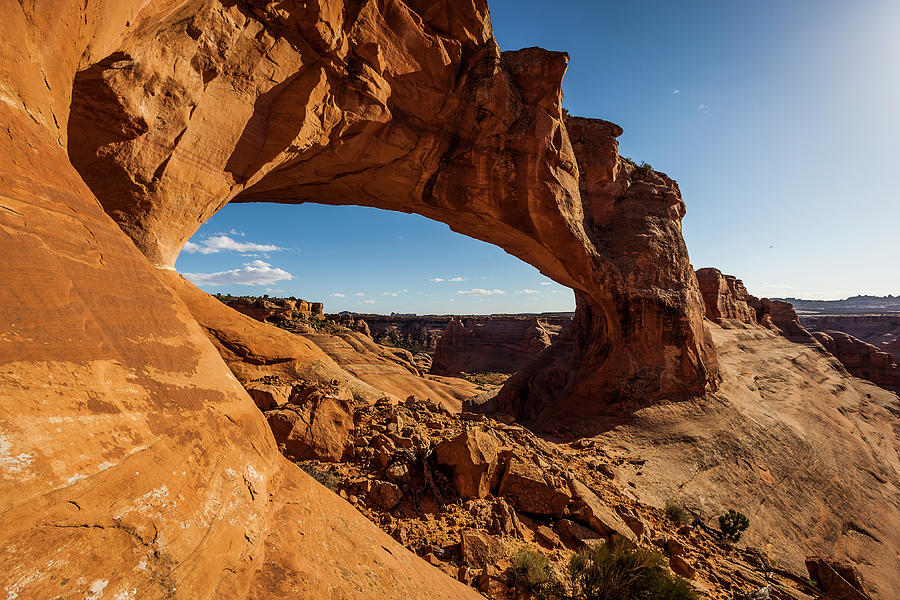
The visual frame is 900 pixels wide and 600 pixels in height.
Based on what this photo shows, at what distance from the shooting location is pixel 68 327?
1.75 metres

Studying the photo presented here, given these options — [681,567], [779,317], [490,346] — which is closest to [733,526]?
[681,567]

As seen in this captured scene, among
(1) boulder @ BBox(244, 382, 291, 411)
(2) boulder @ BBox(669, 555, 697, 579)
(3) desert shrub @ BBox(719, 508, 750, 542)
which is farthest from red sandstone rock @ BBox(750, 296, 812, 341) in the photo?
(1) boulder @ BBox(244, 382, 291, 411)

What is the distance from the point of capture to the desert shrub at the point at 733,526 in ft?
23.0

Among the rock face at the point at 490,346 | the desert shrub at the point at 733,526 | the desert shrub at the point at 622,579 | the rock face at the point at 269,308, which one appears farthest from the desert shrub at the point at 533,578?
the rock face at the point at 490,346

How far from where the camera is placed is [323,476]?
12.3 feet

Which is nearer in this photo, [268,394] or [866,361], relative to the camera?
[268,394]

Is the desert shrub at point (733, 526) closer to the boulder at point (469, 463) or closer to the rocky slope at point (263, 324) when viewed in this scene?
the rocky slope at point (263, 324)

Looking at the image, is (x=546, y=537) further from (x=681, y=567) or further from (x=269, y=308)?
(x=269, y=308)

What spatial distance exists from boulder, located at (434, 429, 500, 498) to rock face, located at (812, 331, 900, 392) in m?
42.2

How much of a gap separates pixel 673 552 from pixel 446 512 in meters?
4.18

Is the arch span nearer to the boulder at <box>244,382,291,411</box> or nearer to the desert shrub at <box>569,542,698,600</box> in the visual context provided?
the boulder at <box>244,382,291,411</box>

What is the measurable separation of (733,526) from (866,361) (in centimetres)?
3837

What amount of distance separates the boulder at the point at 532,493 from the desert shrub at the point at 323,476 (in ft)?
8.10

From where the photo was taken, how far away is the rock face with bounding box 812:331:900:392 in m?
28.4
